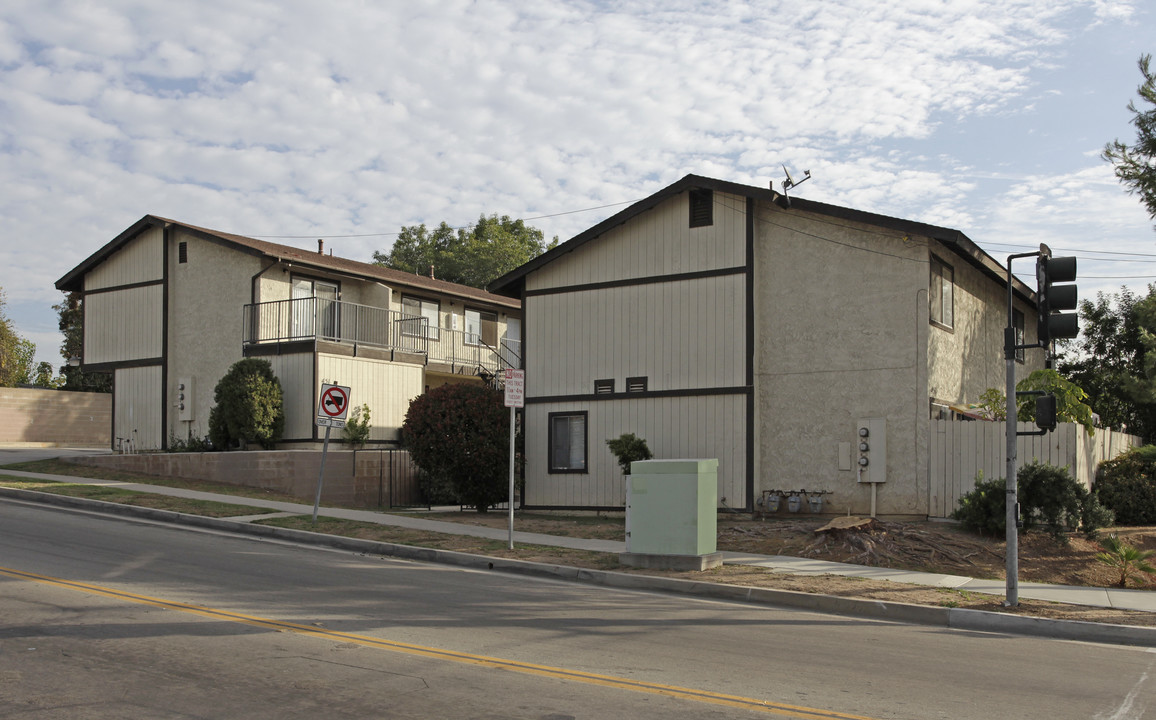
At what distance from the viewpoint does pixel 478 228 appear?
63.9 meters

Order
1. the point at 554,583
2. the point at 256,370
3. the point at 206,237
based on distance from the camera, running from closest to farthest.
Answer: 1. the point at 554,583
2. the point at 256,370
3. the point at 206,237

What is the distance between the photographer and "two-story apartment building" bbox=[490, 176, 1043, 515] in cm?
1942

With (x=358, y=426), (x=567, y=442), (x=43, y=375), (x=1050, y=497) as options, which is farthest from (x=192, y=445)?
(x=43, y=375)

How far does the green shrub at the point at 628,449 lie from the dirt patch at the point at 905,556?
2.29 meters

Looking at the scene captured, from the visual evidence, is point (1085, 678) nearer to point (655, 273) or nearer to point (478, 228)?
point (655, 273)

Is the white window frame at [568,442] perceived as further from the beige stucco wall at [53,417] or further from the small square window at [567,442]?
the beige stucco wall at [53,417]

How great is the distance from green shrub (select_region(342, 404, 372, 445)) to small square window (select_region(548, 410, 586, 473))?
701 cm

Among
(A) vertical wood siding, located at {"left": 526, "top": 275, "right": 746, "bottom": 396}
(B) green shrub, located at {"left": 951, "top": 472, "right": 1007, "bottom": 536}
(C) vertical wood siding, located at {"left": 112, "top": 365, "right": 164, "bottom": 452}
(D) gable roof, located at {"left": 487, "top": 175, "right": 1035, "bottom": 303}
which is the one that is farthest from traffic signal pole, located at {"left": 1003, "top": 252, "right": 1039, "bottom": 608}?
(C) vertical wood siding, located at {"left": 112, "top": 365, "right": 164, "bottom": 452}

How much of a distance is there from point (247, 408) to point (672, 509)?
15.3 metres

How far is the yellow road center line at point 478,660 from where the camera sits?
284 inches

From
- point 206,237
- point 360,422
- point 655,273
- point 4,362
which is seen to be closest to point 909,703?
point 655,273

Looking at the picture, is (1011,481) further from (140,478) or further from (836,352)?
(140,478)

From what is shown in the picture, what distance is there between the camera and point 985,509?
16.7 meters

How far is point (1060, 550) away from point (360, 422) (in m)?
18.7
